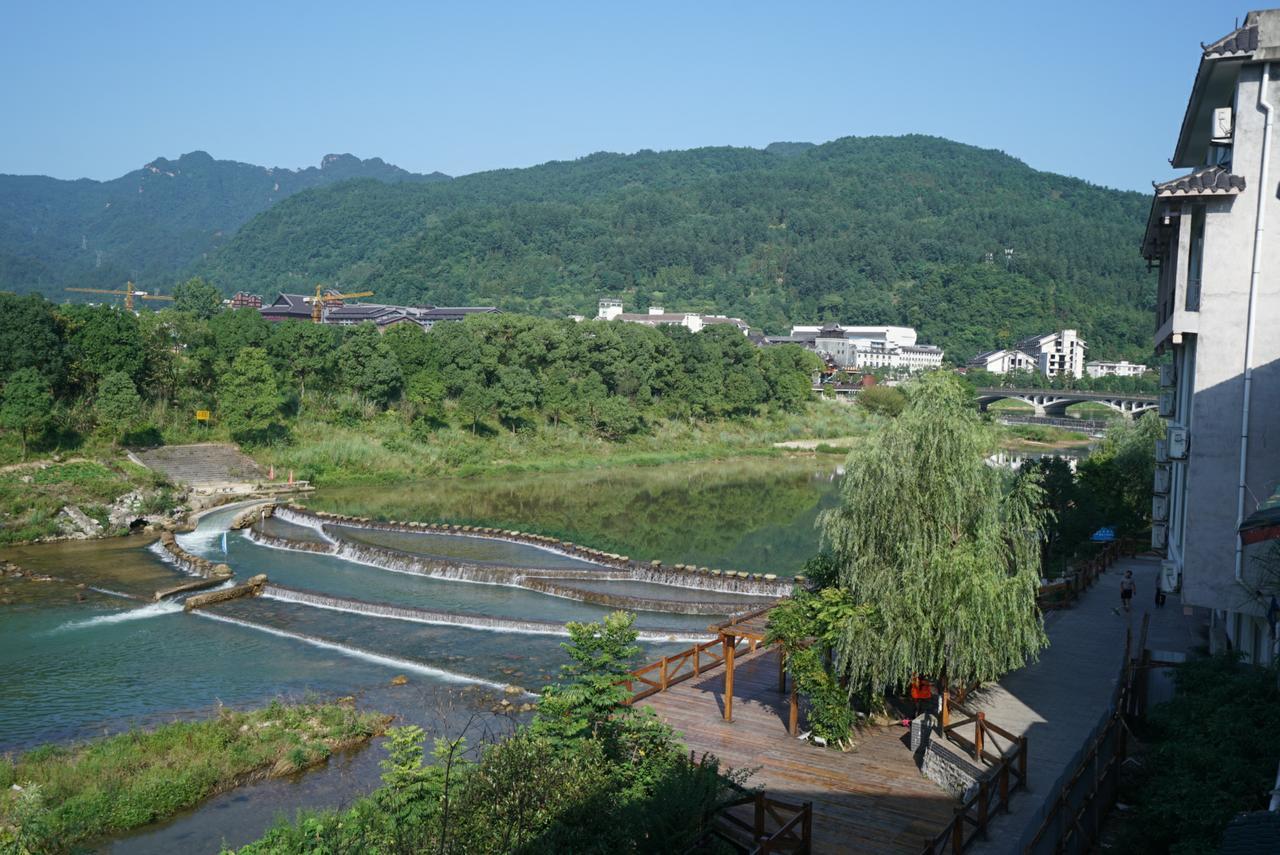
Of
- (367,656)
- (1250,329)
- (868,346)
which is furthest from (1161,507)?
(868,346)

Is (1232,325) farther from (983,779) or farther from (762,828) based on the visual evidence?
(762,828)

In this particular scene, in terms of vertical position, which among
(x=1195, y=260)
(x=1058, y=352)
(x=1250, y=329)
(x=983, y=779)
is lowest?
(x=983, y=779)

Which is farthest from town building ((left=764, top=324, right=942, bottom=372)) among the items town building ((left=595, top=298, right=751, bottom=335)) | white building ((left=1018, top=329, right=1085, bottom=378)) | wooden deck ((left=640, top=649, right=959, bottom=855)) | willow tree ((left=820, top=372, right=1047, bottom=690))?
willow tree ((left=820, top=372, right=1047, bottom=690))

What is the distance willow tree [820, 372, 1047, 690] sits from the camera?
44.8 feet

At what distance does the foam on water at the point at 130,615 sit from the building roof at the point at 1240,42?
25664 mm

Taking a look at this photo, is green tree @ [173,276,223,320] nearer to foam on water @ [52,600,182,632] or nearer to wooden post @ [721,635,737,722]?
foam on water @ [52,600,182,632]

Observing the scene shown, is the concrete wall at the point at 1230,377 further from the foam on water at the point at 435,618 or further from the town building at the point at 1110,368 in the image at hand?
the town building at the point at 1110,368

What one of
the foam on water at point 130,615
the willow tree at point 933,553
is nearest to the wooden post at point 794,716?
the willow tree at point 933,553

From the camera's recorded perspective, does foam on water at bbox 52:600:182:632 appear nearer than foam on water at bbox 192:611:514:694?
No

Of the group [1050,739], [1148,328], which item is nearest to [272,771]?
[1050,739]

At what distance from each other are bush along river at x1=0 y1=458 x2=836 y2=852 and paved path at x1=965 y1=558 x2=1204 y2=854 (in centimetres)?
810

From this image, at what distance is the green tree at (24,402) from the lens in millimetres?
38812

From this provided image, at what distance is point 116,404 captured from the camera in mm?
43000

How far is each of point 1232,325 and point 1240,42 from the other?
4.31m
